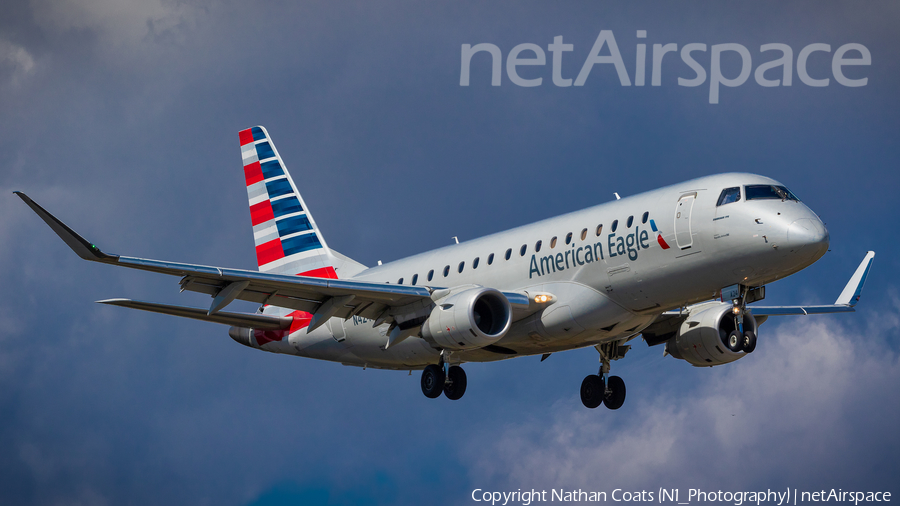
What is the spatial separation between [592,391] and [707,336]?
15.0ft

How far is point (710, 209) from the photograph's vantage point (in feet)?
92.5

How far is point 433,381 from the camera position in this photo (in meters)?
34.0

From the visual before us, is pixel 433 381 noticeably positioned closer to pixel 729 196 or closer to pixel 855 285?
pixel 729 196

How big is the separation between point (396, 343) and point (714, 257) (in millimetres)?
10735

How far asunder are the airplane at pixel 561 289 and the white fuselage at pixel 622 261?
4 cm

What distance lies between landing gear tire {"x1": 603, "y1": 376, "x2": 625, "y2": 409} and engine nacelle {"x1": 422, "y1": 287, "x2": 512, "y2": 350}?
7479mm

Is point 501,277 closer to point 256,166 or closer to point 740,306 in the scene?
point 740,306

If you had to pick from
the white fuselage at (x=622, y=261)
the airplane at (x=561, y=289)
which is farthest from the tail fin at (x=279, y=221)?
the white fuselage at (x=622, y=261)

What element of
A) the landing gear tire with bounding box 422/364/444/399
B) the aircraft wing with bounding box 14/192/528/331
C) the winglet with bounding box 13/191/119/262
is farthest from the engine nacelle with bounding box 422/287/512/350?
the winglet with bounding box 13/191/119/262

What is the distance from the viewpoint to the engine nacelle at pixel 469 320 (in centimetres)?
3006

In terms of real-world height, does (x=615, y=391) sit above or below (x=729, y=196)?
below

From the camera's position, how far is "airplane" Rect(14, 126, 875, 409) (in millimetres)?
27688

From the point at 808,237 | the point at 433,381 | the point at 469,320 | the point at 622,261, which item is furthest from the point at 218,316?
the point at 808,237

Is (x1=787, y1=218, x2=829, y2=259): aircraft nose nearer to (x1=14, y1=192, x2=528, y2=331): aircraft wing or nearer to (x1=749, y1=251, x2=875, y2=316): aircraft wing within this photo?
(x1=14, y1=192, x2=528, y2=331): aircraft wing
